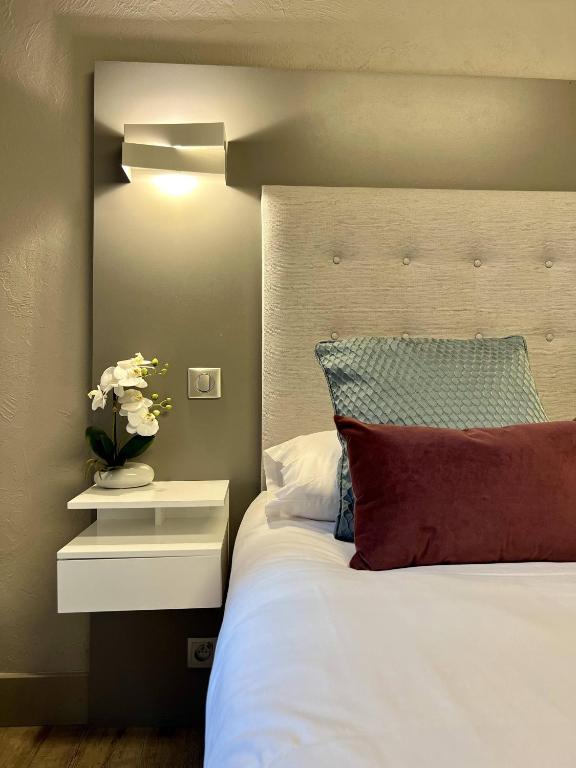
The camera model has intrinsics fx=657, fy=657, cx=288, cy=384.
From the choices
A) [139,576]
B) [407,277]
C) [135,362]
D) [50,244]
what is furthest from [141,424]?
[407,277]

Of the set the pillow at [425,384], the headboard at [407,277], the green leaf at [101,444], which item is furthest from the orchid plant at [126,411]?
the pillow at [425,384]

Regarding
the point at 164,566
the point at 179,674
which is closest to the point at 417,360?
the point at 164,566

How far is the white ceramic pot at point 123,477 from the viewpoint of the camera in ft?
5.62

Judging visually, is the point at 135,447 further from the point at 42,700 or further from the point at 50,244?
the point at 42,700

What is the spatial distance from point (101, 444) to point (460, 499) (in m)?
0.98

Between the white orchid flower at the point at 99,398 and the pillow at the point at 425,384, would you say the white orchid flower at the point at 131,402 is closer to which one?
the white orchid flower at the point at 99,398

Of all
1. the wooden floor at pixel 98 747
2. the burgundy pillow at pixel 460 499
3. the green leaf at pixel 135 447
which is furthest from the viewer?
the green leaf at pixel 135 447

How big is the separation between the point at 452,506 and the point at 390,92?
1354 mm

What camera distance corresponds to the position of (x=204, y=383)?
189 cm

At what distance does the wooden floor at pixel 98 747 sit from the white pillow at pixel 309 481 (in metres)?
0.69

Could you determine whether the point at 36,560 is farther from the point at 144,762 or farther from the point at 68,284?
the point at 68,284

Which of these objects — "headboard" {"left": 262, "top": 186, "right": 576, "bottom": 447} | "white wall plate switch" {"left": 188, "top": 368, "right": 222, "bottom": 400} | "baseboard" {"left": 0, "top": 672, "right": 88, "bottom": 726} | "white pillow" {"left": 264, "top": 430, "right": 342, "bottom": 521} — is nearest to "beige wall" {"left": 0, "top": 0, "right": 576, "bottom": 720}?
"baseboard" {"left": 0, "top": 672, "right": 88, "bottom": 726}

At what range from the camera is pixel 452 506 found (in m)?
1.19

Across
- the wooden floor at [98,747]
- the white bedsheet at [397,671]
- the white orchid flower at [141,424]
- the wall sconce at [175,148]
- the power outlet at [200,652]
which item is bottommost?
the wooden floor at [98,747]
